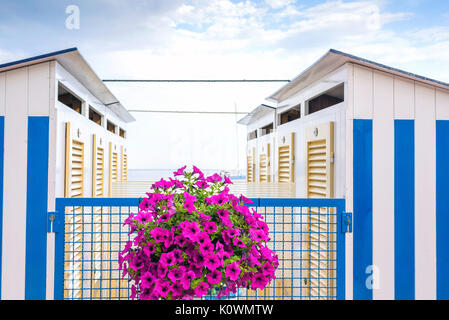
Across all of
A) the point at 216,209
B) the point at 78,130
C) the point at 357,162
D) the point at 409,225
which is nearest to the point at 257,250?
the point at 216,209

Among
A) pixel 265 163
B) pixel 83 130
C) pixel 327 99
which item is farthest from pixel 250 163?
pixel 83 130

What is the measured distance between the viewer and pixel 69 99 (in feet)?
8.13

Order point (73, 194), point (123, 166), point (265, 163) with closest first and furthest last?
point (73, 194) < point (265, 163) < point (123, 166)

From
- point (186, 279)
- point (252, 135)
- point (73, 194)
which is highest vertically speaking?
point (252, 135)

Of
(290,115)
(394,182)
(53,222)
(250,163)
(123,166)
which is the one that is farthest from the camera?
(123,166)

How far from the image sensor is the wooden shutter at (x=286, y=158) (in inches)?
123

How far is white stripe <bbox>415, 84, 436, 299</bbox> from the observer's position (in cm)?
208

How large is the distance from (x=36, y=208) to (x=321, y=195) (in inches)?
80.5

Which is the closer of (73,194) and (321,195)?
(321,195)

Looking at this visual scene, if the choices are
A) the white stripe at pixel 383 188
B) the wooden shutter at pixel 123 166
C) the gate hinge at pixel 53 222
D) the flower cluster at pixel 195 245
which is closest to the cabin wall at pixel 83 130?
the gate hinge at pixel 53 222

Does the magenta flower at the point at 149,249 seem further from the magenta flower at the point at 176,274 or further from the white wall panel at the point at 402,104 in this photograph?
the white wall panel at the point at 402,104

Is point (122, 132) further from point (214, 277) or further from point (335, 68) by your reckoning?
point (214, 277)

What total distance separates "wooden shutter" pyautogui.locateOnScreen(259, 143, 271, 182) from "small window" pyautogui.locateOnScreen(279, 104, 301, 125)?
0.46 metres
